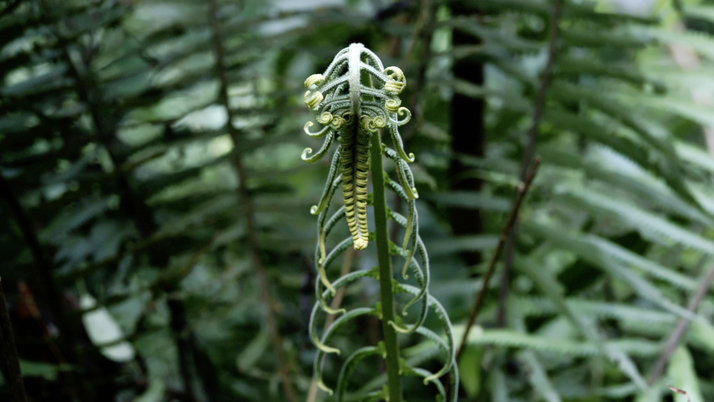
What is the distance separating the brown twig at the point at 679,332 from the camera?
83 cm

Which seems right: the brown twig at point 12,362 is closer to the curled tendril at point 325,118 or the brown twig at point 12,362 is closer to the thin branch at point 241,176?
the curled tendril at point 325,118

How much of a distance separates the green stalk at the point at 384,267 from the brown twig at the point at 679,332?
57 centimetres

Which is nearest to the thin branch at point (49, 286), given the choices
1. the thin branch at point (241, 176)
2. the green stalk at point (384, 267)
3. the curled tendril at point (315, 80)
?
the thin branch at point (241, 176)

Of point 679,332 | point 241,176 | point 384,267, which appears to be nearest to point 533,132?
point 679,332

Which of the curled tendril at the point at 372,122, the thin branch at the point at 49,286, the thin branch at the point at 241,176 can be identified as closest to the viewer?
the curled tendril at the point at 372,122

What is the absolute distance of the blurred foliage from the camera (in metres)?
0.83

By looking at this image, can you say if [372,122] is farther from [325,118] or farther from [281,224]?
[281,224]

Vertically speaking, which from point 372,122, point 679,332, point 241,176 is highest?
point 372,122

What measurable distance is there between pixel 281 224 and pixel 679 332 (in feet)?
2.20

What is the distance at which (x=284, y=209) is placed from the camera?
97 cm

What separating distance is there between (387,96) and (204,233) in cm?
86

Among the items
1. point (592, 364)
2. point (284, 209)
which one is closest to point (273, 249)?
point (284, 209)

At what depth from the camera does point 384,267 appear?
14.9 inches

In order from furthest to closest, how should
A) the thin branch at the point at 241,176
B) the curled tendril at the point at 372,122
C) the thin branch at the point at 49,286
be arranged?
the thin branch at the point at 241,176
the thin branch at the point at 49,286
the curled tendril at the point at 372,122
